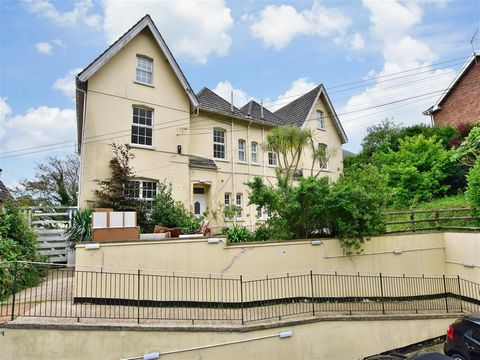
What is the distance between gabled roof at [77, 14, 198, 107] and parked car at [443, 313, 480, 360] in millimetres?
13564

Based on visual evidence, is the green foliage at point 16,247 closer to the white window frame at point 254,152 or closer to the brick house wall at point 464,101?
the white window frame at point 254,152

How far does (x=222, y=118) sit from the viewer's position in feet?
60.7

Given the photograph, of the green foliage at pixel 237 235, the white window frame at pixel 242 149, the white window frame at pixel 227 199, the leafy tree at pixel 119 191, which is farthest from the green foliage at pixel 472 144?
the leafy tree at pixel 119 191

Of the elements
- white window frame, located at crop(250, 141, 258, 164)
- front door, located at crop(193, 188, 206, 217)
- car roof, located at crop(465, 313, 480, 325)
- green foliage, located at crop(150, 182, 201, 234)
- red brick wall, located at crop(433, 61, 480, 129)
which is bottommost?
car roof, located at crop(465, 313, 480, 325)

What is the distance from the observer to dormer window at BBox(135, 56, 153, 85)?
15.2 metres

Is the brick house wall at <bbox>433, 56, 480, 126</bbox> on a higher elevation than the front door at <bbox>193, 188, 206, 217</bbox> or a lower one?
higher

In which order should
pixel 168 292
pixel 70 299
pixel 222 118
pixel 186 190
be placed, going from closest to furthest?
→ 1. pixel 70 299
2. pixel 168 292
3. pixel 186 190
4. pixel 222 118

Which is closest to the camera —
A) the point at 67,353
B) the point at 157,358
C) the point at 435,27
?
the point at 67,353

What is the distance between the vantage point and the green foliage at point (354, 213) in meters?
10.6

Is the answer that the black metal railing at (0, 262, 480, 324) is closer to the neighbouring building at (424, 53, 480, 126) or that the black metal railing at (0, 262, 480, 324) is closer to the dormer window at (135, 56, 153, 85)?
the dormer window at (135, 56, 153, 85)

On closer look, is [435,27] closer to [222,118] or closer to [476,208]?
[476,208]

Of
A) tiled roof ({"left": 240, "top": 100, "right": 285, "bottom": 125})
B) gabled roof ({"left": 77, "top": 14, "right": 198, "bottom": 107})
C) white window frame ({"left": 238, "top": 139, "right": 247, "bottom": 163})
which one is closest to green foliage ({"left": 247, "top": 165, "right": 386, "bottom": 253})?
gabled roof ({"left": 77, "top": 14, "right": 198, "bottom": 107})

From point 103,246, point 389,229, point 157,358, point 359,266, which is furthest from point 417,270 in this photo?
point 103,246

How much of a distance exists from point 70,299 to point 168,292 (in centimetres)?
250
